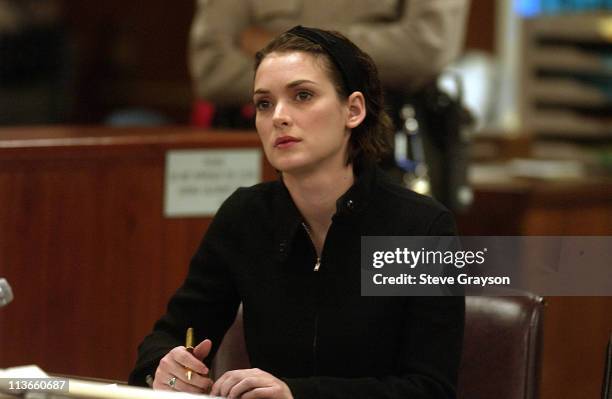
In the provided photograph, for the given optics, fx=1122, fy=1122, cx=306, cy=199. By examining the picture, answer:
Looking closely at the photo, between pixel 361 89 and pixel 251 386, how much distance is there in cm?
56

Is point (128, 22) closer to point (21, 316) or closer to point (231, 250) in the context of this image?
point (21, 316)

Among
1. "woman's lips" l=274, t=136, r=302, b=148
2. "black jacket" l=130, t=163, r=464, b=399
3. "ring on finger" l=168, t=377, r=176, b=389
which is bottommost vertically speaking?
"ring on finger" l=168, t=377, r=176, b=389

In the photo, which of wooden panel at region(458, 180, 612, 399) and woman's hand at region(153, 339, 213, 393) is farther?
wooden panel at region(458, 180, 612, 399)

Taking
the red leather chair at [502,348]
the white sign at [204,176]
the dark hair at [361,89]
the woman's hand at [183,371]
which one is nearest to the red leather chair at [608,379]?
the red leather chair at [502,348]

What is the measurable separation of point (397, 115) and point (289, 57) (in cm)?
126

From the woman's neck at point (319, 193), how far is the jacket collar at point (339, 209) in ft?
0.06

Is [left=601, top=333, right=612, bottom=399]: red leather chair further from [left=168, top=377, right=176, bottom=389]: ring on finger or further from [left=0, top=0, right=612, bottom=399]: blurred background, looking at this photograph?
[left=168, top=377, right=176, bottom=389]: ring on finger

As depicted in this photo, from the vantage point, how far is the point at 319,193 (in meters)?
1.82

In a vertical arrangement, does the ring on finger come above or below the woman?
below

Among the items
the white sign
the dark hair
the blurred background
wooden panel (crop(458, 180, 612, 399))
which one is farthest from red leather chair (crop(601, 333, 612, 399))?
the white sign

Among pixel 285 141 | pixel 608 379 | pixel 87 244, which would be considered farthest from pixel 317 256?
pixel 87 244

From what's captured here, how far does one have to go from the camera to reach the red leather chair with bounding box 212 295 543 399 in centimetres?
182

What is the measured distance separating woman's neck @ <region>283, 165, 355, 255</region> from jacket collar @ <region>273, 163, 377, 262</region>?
0.06 feet

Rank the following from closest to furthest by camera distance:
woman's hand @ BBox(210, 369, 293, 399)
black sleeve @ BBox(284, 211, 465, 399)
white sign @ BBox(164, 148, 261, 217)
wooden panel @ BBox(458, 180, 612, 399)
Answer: woman's hand @ BBox(210, 369, 293, 399) < black sleeve @ BBox(284, 211, 465, 399) < wooden panel @ BBox(458, 180, 612, 399) < white sign @ BBox(164, 148, 261, 217)
